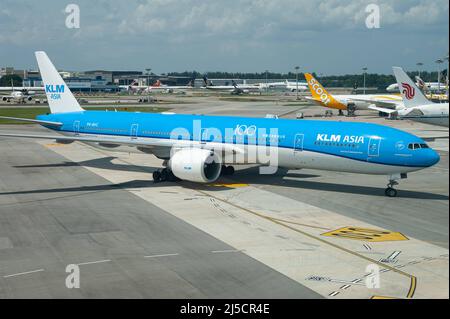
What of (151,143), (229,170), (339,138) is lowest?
(229,170)

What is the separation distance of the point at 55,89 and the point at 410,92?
3942 cm

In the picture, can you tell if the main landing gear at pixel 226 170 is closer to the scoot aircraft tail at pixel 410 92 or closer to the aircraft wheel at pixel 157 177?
the aircraft wheel at pixel 157 177

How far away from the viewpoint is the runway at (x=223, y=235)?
17641 mm

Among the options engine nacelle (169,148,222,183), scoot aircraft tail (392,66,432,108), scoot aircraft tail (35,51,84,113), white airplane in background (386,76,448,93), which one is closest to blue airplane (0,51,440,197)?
engine nacelle (169,148,222,183)

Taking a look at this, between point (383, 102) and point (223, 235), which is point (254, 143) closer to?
point (223, 235)

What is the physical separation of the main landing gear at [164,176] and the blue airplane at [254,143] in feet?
0.22

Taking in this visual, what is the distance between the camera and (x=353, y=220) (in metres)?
26.5

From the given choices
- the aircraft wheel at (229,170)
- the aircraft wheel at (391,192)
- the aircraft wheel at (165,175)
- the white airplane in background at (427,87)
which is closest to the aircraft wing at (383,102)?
the white airplane in background at (427,87)

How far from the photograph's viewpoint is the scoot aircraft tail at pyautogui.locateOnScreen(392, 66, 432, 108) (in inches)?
2406

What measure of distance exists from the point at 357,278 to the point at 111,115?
27.5 metres

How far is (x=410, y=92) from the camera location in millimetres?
62094

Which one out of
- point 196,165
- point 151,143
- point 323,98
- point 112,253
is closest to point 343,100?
point 323,98
